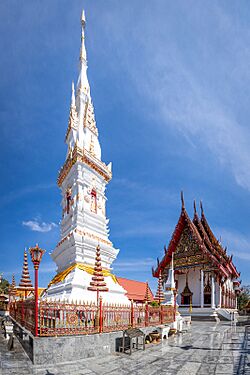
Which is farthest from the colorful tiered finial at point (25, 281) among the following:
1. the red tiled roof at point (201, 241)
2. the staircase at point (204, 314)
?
the red tiled roof at point (201, 241)

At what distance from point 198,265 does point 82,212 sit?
16035 mm

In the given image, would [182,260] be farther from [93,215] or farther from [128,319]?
[128,319]

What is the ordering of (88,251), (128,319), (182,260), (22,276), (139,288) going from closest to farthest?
1. (128,319)
2. (88,251)
3. (22,276)
4. (182,260)
5. (139,288)

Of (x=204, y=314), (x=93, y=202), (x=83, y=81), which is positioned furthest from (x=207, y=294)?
(x=83, y=81)

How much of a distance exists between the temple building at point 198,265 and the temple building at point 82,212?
12631 millimetres

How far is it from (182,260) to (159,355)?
21.4m

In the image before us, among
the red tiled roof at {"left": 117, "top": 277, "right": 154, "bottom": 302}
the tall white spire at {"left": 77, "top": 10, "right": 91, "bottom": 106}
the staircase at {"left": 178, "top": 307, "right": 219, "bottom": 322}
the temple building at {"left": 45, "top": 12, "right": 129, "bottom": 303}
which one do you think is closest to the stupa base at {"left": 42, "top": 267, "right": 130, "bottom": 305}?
the temple building at {"left": 45, "top": 12, "right": 129, "bottom": 303}

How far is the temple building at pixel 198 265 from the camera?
87.9ft

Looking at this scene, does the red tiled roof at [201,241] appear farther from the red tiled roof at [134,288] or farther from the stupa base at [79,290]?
the stupa base at [79,290]

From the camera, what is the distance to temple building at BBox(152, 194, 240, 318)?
87.9ft

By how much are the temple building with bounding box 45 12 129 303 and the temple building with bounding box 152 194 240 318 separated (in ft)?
41.4

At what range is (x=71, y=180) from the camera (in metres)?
17.8

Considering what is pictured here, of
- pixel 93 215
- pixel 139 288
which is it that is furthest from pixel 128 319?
pixel 139 288

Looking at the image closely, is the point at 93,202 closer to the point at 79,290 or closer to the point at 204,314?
the point at 79,290
